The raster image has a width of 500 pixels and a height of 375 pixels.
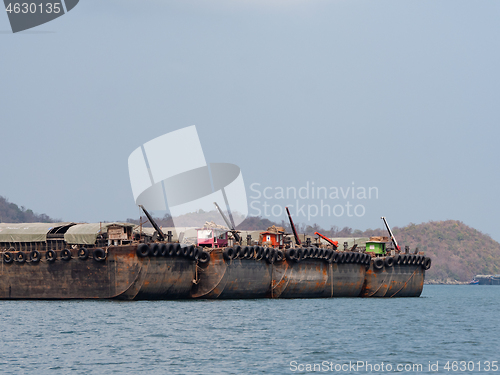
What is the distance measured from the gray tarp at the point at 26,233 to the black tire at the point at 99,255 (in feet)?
22.4

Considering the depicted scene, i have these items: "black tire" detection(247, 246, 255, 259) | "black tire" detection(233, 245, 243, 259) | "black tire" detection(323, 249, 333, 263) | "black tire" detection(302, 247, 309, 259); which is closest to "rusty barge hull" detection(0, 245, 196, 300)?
"black tire" detection(233, 245, 243, 259)

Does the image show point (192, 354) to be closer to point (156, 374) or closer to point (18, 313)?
point (156, 374)

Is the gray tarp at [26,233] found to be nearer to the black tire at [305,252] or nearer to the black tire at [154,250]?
the black tire at [154,250]

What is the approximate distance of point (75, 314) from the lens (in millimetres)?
46344

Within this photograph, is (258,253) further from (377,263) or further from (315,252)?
(377,263)

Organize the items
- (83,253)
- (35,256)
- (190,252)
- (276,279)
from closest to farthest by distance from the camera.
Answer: (190,252) < (83,253) < (35,256) < (276,279)

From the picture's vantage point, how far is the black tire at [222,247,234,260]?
55.2 meters

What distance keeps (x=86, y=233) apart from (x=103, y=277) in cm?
450

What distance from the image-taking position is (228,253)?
55375 millimetres

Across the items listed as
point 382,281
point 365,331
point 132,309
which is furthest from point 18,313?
point 382,281

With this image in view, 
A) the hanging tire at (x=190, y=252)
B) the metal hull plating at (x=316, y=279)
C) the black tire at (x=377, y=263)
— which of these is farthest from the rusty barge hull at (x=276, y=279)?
the hanging tire at (x=190, y=252)

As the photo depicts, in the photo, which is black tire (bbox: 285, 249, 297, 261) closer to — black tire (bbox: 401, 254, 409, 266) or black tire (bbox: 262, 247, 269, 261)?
black tire (bbox: 262, 247, 269, 261)

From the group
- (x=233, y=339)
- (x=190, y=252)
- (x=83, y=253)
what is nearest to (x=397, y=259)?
(x=190, y=252)

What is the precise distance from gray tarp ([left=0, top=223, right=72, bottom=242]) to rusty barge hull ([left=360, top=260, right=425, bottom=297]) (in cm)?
2928
